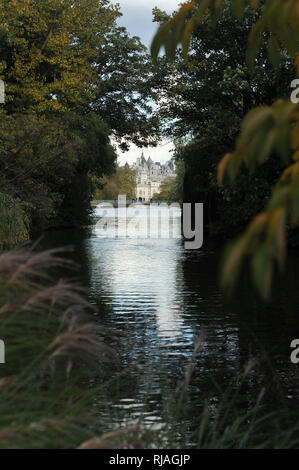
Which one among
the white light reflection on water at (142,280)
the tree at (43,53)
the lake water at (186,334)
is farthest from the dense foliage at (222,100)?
the lake water at (186,334)

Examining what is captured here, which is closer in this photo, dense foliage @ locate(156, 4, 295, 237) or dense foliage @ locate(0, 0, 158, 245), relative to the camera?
dense foliage @ locate(0, 0, 158, 245)

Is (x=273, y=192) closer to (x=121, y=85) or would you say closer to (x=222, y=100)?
(x=222, y=100)

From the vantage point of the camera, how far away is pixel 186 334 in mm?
11031

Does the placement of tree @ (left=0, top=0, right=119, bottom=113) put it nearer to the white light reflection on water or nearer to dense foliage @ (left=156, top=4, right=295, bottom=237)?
dense foliage @ (left=156, top=4, right=295, bottom=237)

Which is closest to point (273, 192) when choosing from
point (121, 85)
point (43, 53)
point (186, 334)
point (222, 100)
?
point (186, 334)

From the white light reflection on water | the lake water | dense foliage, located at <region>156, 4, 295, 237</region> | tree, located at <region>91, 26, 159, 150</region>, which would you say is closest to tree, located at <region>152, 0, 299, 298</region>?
the lake water

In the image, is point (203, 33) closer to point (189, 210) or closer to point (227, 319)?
point (189, 210)

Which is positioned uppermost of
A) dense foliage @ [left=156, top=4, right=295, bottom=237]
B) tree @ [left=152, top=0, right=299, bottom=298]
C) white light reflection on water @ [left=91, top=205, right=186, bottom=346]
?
dense foliage @ [left=156, top=4, right=295, bottom=237]

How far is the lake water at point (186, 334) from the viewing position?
7.34 meters

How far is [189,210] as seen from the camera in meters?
43.3

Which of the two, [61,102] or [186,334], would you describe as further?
[61,102]

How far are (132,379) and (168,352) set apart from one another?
1477 millimetres

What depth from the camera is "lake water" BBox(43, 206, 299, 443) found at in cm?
734

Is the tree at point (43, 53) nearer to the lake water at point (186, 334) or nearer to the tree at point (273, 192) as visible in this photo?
the lake water at point (186, 334)
